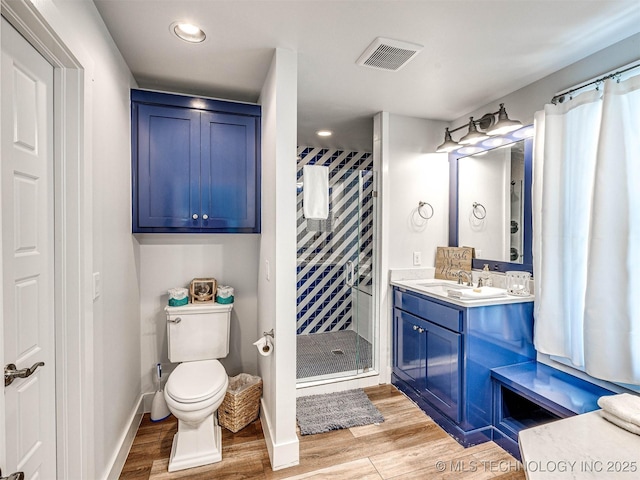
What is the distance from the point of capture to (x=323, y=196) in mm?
2611

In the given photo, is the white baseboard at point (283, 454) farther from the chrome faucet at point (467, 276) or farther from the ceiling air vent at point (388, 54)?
the ceiling air vent at point (388, 54)

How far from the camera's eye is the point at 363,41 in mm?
1739

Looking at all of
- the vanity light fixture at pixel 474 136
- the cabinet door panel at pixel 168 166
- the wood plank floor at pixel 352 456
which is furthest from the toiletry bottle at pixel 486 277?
the cabinet door panel at pixel 168 166

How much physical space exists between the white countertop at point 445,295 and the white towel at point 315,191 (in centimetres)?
93

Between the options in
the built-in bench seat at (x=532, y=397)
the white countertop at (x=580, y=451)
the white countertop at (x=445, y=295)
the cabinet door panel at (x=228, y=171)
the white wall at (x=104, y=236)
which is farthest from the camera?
the cabinet door panel at (x=228, y=171)

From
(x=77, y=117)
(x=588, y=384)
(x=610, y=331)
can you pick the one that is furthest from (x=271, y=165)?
(x=588, y=384)

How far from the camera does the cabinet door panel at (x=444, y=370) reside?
2086 mm

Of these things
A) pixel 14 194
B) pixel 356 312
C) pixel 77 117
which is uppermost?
pixel 77 117

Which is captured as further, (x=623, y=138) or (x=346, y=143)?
(x=346, y=143)

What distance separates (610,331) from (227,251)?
2501 mm

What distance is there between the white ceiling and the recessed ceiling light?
0.04m

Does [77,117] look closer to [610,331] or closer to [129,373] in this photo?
[129,373]

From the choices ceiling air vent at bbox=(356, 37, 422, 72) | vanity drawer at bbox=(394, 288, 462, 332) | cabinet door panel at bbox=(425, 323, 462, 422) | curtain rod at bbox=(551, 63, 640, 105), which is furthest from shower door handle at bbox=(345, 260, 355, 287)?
→ curtain rod at bbox=(551, 63, 640, 105)

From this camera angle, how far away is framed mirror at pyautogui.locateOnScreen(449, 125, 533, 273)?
91.4 inches
